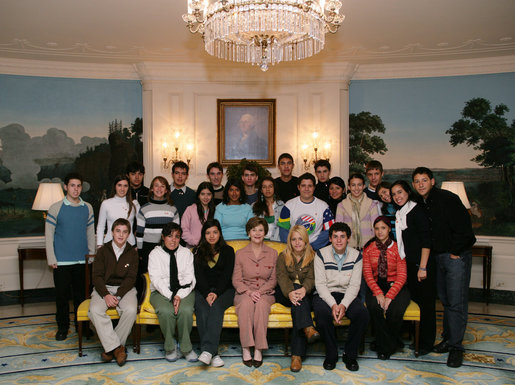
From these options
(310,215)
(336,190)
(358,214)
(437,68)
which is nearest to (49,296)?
(310,215)

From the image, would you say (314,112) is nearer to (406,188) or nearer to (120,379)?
(406,188)

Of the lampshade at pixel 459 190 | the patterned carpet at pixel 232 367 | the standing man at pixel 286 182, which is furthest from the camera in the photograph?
the lampshade at pixel 459 190

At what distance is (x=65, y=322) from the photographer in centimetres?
502

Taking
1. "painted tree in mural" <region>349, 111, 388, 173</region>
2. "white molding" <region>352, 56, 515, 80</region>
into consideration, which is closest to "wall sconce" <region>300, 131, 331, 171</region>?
"painted tree in mural" <region>349, 111, 388, 173</region>

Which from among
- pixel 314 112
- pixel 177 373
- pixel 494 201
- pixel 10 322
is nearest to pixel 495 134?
pixel 494 201

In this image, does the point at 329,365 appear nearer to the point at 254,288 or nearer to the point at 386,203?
the point at 254,288

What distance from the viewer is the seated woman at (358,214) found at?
5.17 m

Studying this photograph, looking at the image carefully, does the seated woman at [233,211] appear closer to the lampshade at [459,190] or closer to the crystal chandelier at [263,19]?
the crystal chandelier at [263,19]

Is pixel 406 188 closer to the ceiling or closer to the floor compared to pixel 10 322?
closer to the ceiling

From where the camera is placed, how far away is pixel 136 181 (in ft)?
18.6

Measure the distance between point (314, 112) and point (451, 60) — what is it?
2.23m

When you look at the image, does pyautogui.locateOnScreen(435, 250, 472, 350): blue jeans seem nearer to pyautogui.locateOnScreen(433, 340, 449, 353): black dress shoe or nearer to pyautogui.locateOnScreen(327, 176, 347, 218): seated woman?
pyautogui.locateOnScreen(433, 340, 449, 353): black dress shoe

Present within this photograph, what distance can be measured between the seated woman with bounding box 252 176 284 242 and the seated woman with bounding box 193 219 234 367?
2.31 ft

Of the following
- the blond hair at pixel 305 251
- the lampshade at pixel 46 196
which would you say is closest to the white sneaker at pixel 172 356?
the blond hair at pixel 305 251
